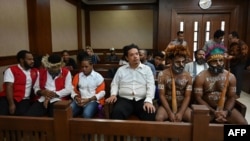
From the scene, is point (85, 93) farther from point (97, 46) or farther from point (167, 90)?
point (97, 46)

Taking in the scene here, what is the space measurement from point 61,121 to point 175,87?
1.22m

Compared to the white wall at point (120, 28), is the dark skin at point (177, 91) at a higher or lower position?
lower

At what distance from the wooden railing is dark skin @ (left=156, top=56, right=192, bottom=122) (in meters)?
0.77

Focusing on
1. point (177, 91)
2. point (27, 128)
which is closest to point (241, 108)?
point (177, 91)

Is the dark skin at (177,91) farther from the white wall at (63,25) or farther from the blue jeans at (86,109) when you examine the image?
the white wall at (63,25)

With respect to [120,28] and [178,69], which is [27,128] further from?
[120,28]

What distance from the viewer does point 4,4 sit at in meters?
3.11

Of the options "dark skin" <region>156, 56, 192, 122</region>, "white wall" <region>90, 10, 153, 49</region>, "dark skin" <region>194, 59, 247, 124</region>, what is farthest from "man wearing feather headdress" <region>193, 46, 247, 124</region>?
"white wall" <region>90, 10, 153, 49</region>

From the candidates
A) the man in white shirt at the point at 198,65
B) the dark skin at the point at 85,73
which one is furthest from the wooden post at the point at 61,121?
the man in white shirt at the point at 198,65

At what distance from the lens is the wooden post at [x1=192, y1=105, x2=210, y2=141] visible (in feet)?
3.59

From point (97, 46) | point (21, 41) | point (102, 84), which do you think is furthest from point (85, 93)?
point (97, 46)

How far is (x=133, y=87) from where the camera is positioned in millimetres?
2191

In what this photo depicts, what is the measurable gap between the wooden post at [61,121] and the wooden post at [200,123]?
28.8 inches

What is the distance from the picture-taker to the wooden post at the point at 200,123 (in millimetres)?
1094
